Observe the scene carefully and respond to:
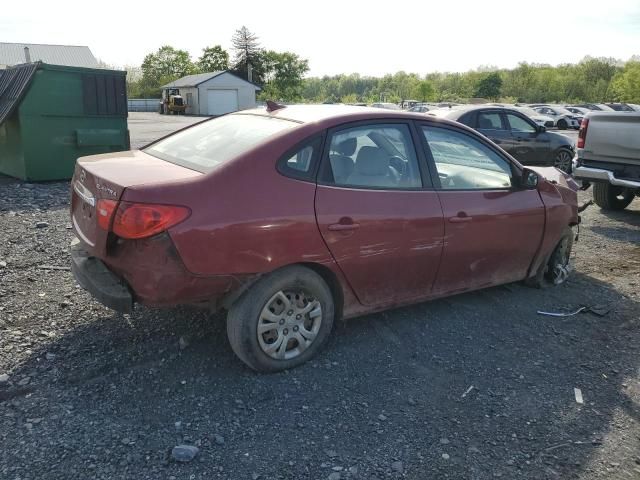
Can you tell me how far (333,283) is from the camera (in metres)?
3.57

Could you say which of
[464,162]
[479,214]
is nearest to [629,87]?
[464,162]

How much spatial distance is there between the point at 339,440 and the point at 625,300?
11.3 feet

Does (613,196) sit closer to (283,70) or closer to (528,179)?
(528,179)

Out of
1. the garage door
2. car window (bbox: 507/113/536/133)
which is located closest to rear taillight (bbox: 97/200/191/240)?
car window (bbox: 507/113/536/133)

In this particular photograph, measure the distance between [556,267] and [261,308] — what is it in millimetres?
3188

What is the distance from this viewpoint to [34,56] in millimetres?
57781

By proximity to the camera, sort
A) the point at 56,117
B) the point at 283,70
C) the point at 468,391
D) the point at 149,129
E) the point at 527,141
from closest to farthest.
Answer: the point at 468,391 → the point at 56,117 → the point at 527,141 → the point at 149,129 → the point at 283,70

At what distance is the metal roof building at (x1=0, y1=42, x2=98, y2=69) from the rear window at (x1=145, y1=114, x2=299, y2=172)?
60544mm

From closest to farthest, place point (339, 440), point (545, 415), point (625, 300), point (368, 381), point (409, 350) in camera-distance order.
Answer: point (339, 440)
point (545, 415)
point (368, 381)
point (409, 350)
point (625, 300)

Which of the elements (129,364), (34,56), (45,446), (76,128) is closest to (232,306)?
(129,364)

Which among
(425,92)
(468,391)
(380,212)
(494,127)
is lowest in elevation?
(468,391)

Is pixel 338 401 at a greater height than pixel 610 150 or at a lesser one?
lesser

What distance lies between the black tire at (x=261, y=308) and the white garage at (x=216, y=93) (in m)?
54.5

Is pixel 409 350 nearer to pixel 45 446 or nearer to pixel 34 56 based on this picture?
pixel 45 446
